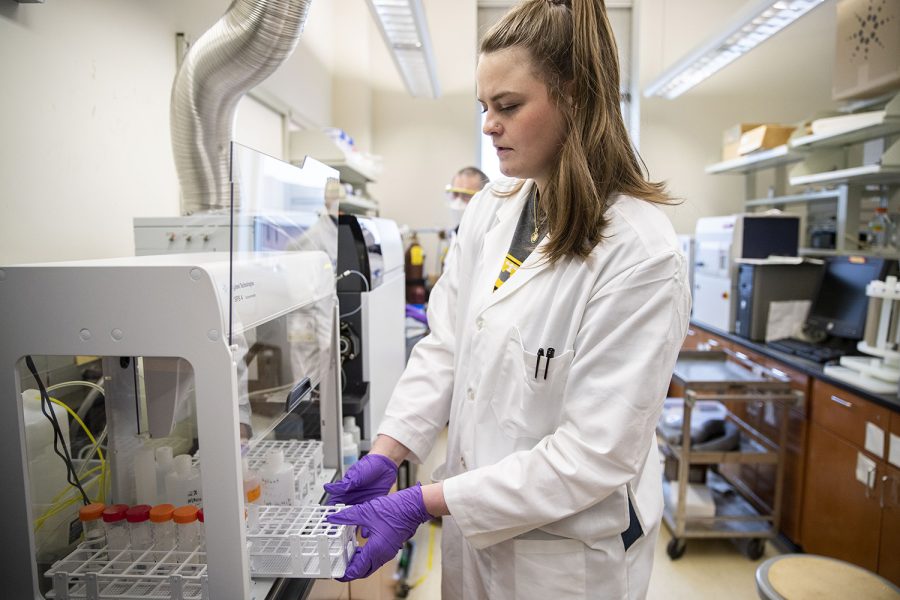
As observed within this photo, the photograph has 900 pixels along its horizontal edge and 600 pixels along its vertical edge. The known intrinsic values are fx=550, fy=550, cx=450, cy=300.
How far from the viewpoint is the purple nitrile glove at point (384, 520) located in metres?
0.86

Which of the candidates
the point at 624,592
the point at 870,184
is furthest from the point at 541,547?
the point at 870,184

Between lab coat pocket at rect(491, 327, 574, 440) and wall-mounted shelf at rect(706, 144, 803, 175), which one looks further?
wall-mounted shelf at rect(706, 144, 803, 175)

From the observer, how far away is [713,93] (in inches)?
185

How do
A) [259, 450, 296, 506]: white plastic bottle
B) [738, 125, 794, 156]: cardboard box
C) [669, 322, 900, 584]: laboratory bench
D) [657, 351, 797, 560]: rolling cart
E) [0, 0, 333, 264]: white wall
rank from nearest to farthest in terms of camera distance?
1. [259, 450, 296, 506]: white plastic bottle
2. [0, 0, 333, 264]: white wall
3. [669, 322, 900, 584]: laboratory bench
4. [657, 351, 797, 560]: rolling cart
5. [738, 125, 794, 156]: cardboard box

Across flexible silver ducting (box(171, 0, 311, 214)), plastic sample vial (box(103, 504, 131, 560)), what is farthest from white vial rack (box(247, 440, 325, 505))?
flexible silver ducting (box(171, 0, 311, 214))

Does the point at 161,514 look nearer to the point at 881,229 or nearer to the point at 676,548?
the point at 676,548

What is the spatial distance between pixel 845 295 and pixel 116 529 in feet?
9.83

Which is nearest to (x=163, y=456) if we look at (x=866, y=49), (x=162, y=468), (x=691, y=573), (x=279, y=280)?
(x=162, y=468)

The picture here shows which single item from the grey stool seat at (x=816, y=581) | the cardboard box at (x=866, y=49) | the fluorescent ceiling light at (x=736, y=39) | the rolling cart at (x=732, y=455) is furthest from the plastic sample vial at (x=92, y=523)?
the cardboard box at (x=866, y=49)

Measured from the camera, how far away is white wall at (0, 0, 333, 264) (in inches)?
55.3

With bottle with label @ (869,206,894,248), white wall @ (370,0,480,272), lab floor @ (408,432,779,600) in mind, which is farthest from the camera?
white wall @ (370,0,480,272)

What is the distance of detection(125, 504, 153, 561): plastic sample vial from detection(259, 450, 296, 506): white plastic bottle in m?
0.20

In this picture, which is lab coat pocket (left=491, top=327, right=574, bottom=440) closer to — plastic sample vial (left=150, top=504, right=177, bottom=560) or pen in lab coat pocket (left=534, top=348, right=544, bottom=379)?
pen in lab coat pocket (left=534, top=348, right=544, bottom=379)

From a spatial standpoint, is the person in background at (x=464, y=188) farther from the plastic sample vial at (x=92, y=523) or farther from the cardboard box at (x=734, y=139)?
the plastic sample vial at (x=92, y=523)
